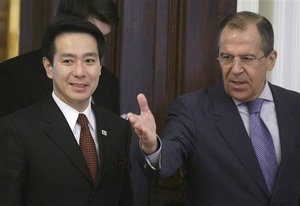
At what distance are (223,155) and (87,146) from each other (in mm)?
500

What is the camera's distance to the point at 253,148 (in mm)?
2127

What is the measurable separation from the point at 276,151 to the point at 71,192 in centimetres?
78

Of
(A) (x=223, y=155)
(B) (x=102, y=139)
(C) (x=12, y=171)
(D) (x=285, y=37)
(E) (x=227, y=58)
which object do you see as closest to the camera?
(C) (x=12, y=171)

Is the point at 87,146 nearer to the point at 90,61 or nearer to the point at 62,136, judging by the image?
the point at 62,136

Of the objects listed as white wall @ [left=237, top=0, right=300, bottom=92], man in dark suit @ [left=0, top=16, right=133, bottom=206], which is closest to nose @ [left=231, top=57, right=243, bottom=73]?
man in dark suit @ [left=0, top=16, right=133, bottom=206]

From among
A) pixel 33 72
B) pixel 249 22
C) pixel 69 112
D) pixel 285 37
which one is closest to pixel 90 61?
pixel 69 112

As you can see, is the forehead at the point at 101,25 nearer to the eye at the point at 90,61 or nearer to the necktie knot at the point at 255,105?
the eye at the point at 90,61

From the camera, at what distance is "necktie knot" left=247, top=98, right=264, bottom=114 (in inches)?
87.6

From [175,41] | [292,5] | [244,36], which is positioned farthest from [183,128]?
[292,5]

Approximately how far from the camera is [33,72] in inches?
90.4

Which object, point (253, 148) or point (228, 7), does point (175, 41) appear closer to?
point (228, 7)

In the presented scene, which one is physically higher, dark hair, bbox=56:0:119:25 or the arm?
dark hair, bbox=56:0:119:25

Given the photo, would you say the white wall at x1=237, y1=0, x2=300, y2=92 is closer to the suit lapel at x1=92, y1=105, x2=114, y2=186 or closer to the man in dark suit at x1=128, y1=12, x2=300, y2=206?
the man in dark suit at x1=128, y1=12, x2=300, y2=206

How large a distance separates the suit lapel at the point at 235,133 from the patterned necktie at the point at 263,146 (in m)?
0.03
